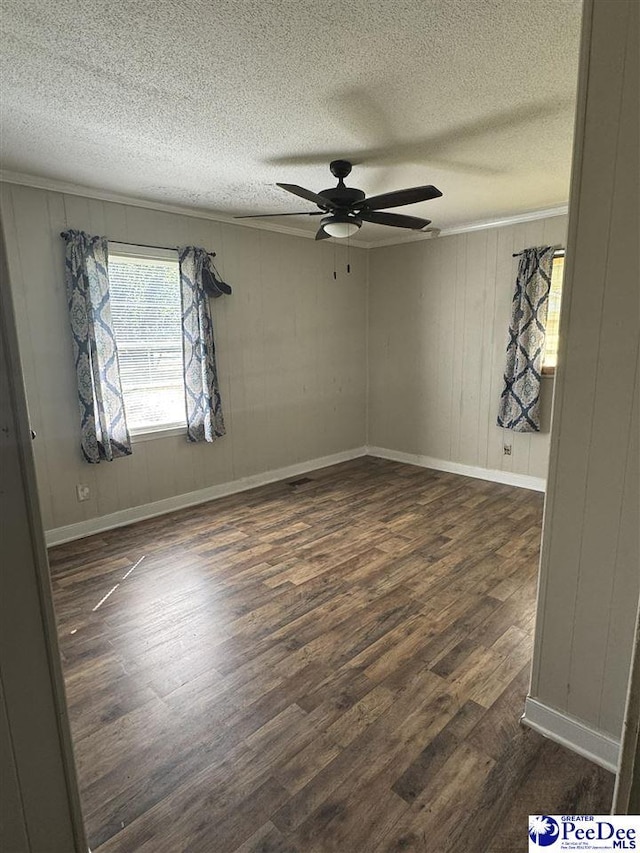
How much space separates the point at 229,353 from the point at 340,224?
5.92 feet

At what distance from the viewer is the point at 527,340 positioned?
13.8 feet

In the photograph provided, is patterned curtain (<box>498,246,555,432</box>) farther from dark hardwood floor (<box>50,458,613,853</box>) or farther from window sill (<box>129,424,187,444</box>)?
window sill (<box>129,424,187,444</box>)

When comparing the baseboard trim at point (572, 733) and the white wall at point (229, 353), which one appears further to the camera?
the white wall at point (229, 353)

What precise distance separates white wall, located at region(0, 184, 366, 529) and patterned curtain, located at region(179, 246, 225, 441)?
0.19 metres

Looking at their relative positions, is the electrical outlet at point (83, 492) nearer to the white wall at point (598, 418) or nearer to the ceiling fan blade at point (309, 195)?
the ceiling fan blade at point (309, 195)

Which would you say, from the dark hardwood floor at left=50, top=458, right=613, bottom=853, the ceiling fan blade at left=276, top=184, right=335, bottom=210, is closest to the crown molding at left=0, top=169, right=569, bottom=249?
the ceiling fan blade at left=276, top=184, right=335, bottom=210

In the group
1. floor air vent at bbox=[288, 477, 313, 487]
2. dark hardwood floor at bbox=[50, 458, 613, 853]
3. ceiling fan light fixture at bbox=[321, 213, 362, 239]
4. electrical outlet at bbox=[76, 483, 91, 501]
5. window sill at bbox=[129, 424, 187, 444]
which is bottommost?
floor air vent at bbox=[288, 477, 313, 487]

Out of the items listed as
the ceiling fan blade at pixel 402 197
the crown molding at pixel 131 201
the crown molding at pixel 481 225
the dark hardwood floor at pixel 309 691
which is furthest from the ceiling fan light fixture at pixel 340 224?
the dark hardwood floor at pixel 309 691

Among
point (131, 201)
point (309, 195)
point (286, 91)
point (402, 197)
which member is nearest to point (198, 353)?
point (131, 201)

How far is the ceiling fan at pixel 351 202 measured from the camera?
251 centimetres

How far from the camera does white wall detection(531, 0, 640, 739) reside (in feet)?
4.27

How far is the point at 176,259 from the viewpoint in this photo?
3.82m

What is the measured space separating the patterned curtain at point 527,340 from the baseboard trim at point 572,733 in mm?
3037

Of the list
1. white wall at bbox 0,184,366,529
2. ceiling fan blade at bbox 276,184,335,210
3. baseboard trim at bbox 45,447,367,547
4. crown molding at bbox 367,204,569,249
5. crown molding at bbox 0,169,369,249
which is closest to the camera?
ceiling fan blade at bbox 276,184,335,210
